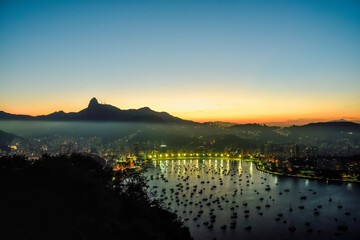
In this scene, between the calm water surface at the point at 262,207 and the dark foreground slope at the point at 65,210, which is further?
the calm water surface at the point at 262,207

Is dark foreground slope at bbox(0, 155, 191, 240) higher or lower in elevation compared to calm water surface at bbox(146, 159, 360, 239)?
higher

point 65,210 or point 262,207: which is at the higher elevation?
point 65,210

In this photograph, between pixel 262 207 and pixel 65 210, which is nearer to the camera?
pixel 65 210

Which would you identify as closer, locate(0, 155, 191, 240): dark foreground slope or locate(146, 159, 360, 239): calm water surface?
locate(0, 155, 191, 240): dark foreground slope

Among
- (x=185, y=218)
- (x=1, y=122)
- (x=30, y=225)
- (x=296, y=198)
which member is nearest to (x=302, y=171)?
(x=296, y=198)

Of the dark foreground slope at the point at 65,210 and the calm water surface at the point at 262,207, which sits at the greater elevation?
the dark foreground slope at the point at 65,210
